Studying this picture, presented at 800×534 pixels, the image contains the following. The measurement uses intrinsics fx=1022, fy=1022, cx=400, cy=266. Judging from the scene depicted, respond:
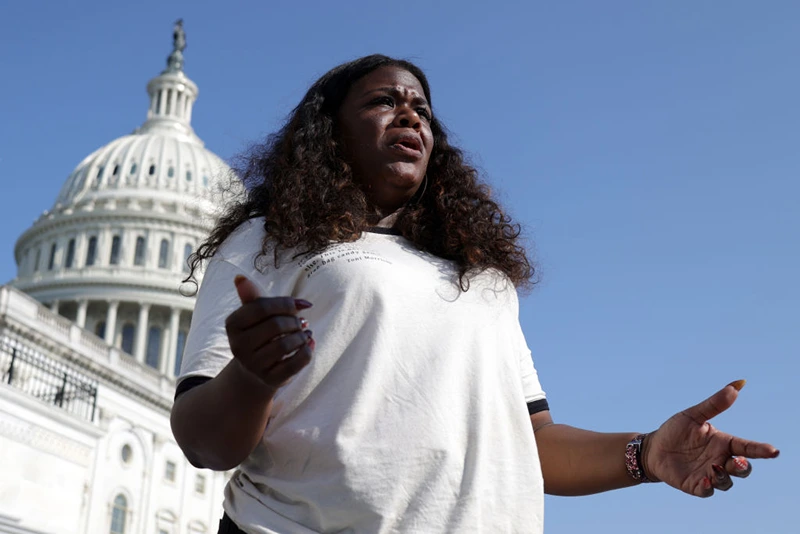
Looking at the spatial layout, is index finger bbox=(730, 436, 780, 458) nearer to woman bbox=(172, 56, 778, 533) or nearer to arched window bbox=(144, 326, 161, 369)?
woman bbox=(172, 56, 778, 533)

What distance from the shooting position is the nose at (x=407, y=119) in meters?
2.84

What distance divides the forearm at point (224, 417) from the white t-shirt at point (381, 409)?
0.32 ft

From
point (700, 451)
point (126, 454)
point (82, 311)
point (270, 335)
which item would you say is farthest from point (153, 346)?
point (270, 335)

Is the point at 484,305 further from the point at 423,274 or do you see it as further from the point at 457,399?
the point at 457,399

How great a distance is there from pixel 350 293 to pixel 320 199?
40cm

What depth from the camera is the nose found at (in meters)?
Answer: 2.84

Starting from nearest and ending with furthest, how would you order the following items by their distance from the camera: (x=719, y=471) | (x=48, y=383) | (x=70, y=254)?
(x=719, y=471) < (x=48, y=383) < (x=70, y=254)

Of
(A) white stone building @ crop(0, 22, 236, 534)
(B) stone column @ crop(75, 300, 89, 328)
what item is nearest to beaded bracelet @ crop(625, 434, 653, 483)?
(A) white stone building @ crop(0, 22, 236, 534)

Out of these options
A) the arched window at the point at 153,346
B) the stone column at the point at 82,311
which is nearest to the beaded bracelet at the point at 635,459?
the arched window at the point at 153,346

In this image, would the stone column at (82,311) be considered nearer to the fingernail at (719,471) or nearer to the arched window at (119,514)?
the arched window at (119,514)

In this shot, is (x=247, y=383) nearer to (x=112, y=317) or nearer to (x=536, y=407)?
(x=536, y=407)

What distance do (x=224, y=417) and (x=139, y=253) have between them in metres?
67.1

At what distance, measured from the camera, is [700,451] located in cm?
255

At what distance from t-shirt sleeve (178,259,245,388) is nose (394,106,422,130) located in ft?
2.19
